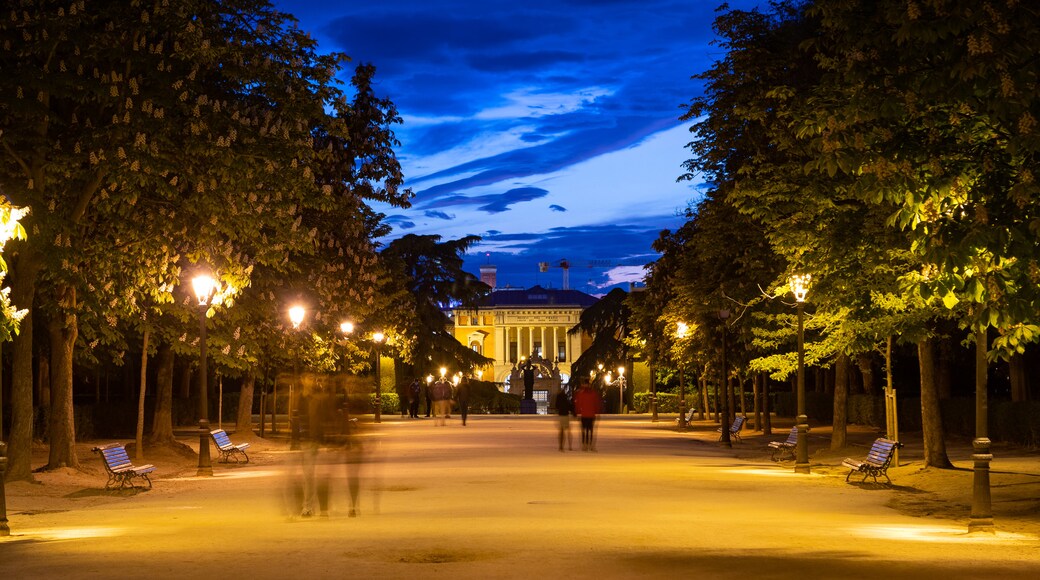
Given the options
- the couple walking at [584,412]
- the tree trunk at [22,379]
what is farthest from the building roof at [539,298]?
the tree trunk at [22,379]

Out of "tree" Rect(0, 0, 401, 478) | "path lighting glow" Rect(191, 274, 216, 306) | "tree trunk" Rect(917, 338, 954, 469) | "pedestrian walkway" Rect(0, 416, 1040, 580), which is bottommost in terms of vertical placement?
"pedestrian walkway" Rect(0, 416, 1040, 580)

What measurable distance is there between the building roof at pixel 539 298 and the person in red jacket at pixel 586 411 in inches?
Result: 4622

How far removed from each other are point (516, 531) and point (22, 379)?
12819mm

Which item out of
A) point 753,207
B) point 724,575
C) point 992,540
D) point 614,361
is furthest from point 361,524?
point 614,361

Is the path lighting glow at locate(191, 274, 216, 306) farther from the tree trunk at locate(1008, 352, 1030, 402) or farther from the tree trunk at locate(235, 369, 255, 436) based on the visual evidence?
the tree trunk at locate(1008, 352, 1030, 402)

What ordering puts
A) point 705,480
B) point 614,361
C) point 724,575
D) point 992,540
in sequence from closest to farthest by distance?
1. point 724,575
2. point 992,540
3. point 705,480
4. point 614,361

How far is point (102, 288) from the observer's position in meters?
25.3

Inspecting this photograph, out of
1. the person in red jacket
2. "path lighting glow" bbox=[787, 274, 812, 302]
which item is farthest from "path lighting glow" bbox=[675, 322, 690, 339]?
"path lighting glow" bbox=[787, 274, 812, 302]

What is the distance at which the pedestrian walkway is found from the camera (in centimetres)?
1217

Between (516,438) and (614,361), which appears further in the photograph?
(614,361)

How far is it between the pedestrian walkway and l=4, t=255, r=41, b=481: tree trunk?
2553mm

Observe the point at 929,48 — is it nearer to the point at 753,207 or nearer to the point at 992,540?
the point at 992,540

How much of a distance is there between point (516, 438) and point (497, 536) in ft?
93.5

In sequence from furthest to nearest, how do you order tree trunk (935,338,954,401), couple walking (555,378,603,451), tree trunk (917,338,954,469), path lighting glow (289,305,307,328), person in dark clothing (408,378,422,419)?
person in dark clothing (408,378,422,419) < tree trunk (935,338,954,401) < path lighting glow (289,305,307,328) < couple walking (555,378,603,451) < tree trunk (917,338,954,469)
